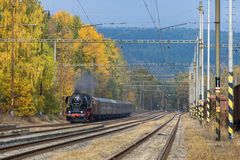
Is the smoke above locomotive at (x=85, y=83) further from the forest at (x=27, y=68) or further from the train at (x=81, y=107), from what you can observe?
the train at (x=81, y=107)

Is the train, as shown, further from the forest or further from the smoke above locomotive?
the smoke above locomotive

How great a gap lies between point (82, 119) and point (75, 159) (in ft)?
124

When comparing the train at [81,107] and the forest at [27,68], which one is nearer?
the forest at [27,68]

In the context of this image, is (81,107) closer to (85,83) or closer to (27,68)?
(27,68)

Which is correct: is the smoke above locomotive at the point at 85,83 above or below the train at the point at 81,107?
above

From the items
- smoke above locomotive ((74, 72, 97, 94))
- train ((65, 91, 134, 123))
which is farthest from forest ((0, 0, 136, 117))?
train ((65, 91, 134, 123))

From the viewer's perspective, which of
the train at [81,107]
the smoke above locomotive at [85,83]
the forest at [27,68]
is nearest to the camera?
the forest at [27,68]

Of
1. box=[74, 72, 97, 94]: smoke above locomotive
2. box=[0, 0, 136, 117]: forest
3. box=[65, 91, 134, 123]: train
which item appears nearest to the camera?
box=[0, 0, 136, 117]: forest

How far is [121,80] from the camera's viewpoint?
10819cm

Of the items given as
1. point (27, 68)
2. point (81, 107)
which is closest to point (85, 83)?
point (81, 107)

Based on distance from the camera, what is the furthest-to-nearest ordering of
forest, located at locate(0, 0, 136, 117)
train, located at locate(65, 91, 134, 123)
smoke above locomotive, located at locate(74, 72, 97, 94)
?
smoke above locomotive, located at locate(74, 72, 97, 94)
train, located at locate(65, 91, 134, 123)
forest, located at locate(0, 0, 136, 117)

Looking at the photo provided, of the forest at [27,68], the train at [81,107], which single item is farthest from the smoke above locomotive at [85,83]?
the train at [81,107]

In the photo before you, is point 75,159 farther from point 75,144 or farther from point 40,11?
point 40,11

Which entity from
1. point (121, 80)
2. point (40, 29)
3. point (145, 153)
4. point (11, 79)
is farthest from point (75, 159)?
point (121, 80)
